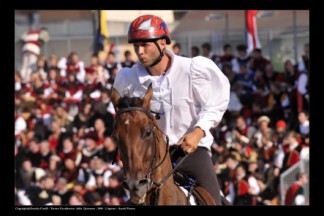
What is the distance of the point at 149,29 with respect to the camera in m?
6.54

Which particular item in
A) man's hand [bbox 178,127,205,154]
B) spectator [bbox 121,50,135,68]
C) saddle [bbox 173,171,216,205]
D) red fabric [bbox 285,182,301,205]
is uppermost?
spectator [bbox 121,50,135,68]

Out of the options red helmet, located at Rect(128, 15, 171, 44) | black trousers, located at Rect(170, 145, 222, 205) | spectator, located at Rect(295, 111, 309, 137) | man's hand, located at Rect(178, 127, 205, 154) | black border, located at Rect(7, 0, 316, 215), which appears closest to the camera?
man's hand, located at Rect(178, 127, 205, 154)

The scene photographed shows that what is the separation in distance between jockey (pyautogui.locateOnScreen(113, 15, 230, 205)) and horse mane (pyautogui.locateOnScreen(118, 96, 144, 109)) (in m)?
0.59

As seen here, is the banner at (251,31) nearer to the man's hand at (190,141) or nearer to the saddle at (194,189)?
the saddle at (194,189)

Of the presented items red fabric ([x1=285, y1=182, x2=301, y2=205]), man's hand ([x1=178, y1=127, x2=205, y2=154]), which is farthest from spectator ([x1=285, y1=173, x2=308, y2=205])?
man's hand ([x1=178, y1=127, x2=205, y2=154])

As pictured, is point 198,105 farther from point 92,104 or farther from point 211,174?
point 92,104

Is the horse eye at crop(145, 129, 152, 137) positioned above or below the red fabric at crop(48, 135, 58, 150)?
above

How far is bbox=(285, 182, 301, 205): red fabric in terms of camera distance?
14.8 metres

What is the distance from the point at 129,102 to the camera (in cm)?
596

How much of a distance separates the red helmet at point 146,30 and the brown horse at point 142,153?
594mm

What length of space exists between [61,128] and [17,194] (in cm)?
174

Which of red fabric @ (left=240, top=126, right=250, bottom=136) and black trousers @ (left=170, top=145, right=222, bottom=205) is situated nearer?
black trousers @ (left=170, top=145, right=222, bottom=205)

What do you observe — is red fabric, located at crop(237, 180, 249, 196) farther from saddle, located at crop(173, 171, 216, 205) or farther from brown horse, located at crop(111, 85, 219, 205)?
brown horse, located at crop(111, 85, 219, 205)
